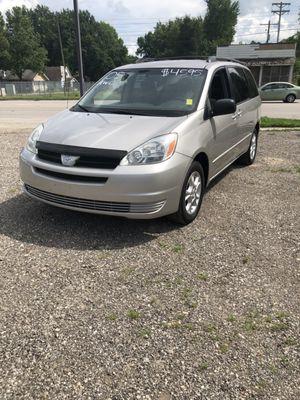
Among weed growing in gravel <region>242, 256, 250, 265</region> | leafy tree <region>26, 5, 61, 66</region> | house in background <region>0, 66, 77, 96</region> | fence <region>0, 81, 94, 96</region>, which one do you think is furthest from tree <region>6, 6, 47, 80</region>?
weed growing in gravel <region>242, 256, 250, 265</region>

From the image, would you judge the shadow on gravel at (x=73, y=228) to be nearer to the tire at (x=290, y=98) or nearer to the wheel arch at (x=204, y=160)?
the wheel arch at (x=204, y=160)

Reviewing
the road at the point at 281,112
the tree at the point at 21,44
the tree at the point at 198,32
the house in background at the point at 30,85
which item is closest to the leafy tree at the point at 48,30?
the house in background at the point at 30,85

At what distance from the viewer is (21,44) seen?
61.4m

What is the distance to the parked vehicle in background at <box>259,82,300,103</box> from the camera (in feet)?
88.3

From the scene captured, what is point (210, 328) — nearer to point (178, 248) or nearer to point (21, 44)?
point (178, 248)

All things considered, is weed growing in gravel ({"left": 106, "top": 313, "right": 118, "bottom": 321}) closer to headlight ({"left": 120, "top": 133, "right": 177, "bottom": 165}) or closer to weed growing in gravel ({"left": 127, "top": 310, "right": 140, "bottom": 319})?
weed growing in gravel ({"left": 127, "top": 310, "right": 140, "bottom": 319})

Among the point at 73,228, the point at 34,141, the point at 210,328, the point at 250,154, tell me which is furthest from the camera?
the point at 250,154

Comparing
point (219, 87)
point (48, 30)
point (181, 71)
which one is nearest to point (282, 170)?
point (219, 87)

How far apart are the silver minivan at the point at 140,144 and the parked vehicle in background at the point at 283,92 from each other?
23.5 m

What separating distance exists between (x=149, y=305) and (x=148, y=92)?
2888 millimetres

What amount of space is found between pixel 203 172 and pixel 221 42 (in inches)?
2985

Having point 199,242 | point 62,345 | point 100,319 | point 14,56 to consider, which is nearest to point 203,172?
point 199,242

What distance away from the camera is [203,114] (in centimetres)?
459

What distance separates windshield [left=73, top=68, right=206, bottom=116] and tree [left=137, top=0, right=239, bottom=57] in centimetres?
7025
